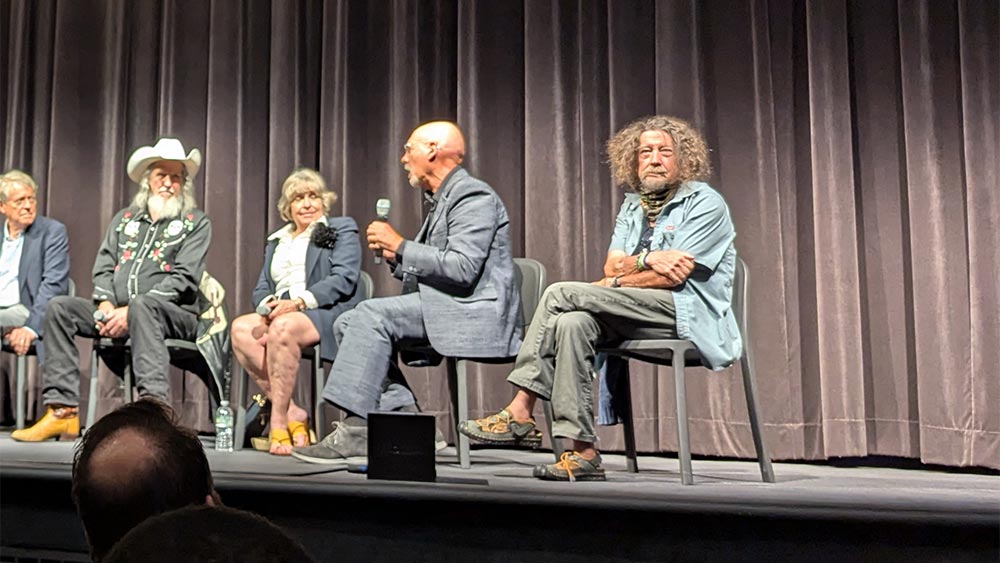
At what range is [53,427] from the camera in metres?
3.79

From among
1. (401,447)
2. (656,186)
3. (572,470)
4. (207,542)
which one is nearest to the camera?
(207,542)

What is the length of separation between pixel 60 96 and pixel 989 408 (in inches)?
165

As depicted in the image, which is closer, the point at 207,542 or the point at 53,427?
the point at 207,542

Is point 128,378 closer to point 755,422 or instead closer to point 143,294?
point 143,294

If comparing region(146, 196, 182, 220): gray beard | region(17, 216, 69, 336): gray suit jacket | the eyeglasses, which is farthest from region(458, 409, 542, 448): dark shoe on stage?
the eyeglasses

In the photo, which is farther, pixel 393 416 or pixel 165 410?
pixel 393 416

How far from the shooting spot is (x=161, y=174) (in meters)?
4.00

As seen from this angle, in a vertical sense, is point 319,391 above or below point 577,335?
below

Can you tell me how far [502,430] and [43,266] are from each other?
7.84ft

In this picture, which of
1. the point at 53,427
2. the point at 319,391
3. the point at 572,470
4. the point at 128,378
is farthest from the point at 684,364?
the point at 53,427

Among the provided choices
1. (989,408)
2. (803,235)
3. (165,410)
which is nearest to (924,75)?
(803,235)

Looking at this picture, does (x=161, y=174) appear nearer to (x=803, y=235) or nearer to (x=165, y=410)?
(x=803, y=235)

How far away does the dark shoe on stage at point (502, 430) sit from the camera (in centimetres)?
268

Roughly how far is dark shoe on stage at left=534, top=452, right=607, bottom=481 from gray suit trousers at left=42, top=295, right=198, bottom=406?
1.61 m
